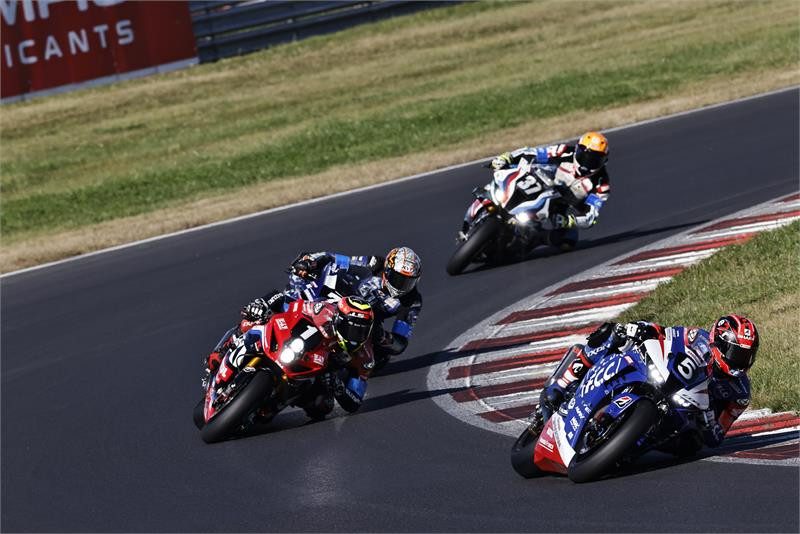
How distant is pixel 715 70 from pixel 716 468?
21.4 metres

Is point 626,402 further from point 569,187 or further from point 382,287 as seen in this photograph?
point 569,187

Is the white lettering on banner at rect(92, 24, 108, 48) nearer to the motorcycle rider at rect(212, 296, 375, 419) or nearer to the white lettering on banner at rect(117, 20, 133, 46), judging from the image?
the white lettering on banner at rect(117, 20, 133, 46)

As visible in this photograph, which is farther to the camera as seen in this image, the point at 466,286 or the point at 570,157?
the point at 570,157

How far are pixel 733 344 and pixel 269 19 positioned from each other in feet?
92.2

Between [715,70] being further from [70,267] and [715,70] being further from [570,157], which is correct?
[70,267]

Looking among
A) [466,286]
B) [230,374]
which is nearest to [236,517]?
[230,374]

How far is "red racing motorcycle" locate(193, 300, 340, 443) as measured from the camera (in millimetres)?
9531

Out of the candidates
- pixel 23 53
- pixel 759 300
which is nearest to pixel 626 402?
pixel 759 300

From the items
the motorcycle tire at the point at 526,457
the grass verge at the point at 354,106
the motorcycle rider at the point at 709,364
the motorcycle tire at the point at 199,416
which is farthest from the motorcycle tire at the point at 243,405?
the grass verge at the point at 354,106

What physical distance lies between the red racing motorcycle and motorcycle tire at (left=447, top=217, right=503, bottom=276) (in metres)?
4.95

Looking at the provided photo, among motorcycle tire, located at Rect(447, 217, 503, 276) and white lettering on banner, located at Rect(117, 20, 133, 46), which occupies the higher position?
white lettering on banner, located at Rect(117, 20, 133, 46)

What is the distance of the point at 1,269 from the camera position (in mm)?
18828

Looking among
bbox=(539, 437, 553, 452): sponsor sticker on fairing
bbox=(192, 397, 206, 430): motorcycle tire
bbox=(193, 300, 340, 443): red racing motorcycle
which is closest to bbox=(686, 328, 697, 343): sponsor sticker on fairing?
bbox=(539, 437, 553, 452): sponsor sticker on fairing

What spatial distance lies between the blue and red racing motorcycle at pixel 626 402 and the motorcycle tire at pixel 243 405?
242cm
